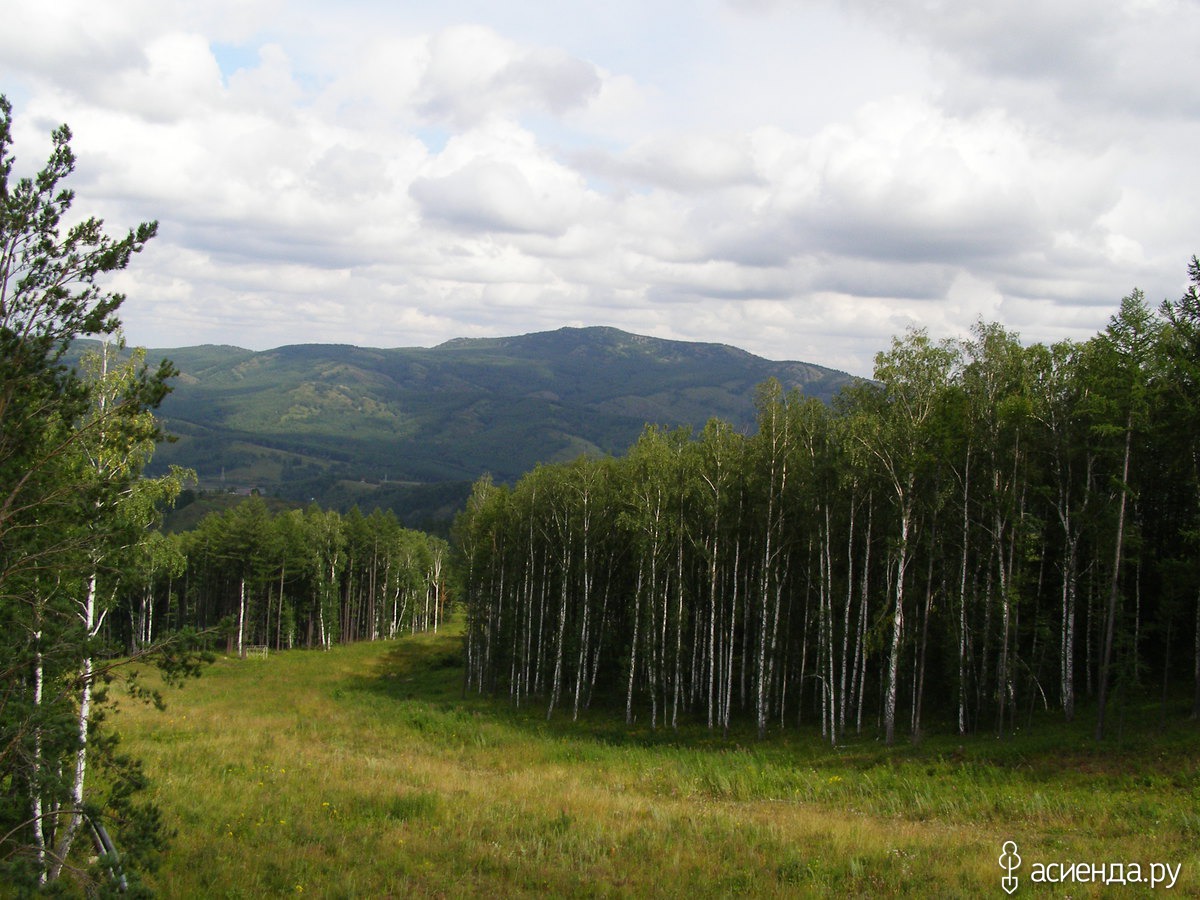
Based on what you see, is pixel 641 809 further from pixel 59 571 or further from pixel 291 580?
pixel 291 580

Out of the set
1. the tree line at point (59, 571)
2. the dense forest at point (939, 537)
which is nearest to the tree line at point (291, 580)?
the dense forest at point (939, 537)

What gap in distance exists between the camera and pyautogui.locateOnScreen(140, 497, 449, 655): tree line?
76500mm

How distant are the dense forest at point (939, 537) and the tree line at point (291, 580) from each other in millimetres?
39415

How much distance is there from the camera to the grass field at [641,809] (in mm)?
15695

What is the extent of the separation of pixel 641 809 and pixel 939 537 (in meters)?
17.4

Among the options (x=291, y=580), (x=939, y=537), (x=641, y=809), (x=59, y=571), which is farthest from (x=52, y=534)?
(x=291, y=580)

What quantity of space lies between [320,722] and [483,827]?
21454mm

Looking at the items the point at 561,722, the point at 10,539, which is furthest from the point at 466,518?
the point at 10,539

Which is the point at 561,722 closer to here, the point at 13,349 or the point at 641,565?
the point at 641,565

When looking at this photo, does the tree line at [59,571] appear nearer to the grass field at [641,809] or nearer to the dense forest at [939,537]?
the grass field at [641,809]

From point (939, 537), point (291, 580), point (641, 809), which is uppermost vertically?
point (939, 537)

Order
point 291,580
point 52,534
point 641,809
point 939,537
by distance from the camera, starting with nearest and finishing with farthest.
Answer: point 52,534, point 641,809, point 939,537, point 291,580

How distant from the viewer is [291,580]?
275 ft

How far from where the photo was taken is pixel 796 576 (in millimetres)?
38969
